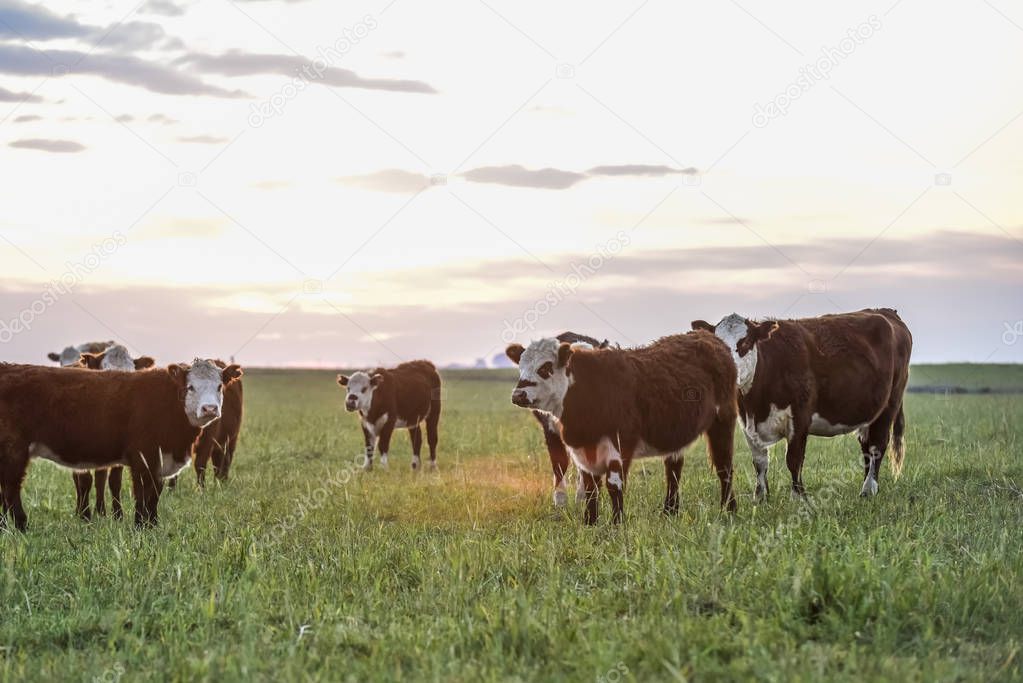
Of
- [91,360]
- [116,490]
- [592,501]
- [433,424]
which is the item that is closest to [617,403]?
[592,501]

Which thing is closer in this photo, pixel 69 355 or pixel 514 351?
pixel 514 351

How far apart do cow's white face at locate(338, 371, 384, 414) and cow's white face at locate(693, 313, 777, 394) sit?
9470 millimetres

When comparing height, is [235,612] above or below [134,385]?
below

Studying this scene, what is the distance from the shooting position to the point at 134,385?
37.4 ft

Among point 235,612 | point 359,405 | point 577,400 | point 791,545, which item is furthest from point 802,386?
point 359,405

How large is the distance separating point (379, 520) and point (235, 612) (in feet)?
14.3

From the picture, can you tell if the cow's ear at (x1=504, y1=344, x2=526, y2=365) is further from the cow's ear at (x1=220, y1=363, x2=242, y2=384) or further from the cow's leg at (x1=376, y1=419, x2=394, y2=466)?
the cow's leg at (x1=376, y1=419, x2=394, y2=466)

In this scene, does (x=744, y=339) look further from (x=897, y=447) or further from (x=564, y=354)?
(x=897, y=447)

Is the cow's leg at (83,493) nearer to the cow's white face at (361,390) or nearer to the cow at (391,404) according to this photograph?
the cow at (391,404)

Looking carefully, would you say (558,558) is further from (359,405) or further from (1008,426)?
A: (1008,426)

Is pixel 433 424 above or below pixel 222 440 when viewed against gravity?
above

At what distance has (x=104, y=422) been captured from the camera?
1110 cm

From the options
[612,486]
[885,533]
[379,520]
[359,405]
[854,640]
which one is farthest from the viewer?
[359,405]

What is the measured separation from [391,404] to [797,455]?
9796 mm
